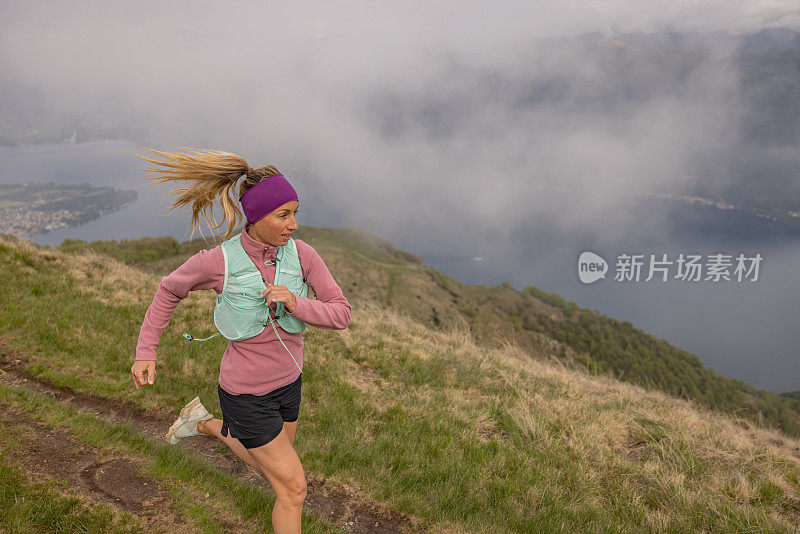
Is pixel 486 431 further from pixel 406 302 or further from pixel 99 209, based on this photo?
pixel 99 209

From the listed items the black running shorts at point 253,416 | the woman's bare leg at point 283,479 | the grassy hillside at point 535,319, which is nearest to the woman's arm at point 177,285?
the black running shorts at point 253,416

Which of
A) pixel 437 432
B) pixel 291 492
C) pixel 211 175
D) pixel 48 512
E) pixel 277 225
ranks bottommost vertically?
pixel 437 432

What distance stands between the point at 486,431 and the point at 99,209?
243 meters

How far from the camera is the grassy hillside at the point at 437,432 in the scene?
3.73 meters

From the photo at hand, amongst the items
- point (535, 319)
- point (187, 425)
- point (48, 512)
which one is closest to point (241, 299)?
point (48, 512)

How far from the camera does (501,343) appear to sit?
10484 millimetres

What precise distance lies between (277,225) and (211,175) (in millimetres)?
568

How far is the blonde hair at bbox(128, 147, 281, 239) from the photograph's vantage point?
2.54 meters

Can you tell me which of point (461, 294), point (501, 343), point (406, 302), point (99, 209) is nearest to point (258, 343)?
point (501, 343)

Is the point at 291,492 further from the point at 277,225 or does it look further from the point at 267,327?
the point at 277,225

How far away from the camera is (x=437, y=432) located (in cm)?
486

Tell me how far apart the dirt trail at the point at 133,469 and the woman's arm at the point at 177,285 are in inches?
56.9

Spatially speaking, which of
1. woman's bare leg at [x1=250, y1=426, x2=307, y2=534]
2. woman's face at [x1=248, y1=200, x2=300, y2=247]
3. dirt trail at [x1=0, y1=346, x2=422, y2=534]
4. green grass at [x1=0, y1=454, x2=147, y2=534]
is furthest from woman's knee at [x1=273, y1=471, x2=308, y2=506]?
woman's face at [x1=248, y1=200, x2=300, y2=247]

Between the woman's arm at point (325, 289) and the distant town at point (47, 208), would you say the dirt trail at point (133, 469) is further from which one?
the distant town at point (47, 208)
